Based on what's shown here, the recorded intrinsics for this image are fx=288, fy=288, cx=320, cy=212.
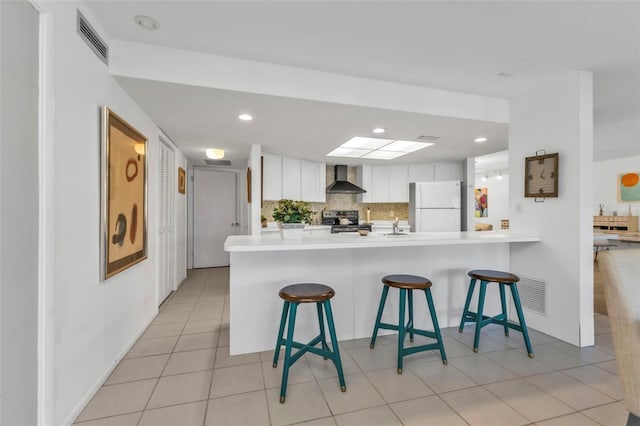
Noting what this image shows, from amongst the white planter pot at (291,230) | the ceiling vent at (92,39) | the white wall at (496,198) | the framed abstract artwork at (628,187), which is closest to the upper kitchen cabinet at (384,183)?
the white planter pot at (291,230)

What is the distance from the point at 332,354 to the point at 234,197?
482 centimetres

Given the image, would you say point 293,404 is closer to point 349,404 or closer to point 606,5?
point 349,404

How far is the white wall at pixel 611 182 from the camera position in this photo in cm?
622

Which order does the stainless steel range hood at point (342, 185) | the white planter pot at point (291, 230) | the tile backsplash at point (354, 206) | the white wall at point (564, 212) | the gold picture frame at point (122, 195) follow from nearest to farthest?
the gold picture frame at point (122, 195)
the white planter pot at point (291, 230)
the white wall at point (564, 212)
the stainless steel range hood at point (342, 185)
the tile backsplash at point (354, 206)

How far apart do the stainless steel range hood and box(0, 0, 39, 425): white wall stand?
4.54 metres

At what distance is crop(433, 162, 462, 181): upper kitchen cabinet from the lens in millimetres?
5652

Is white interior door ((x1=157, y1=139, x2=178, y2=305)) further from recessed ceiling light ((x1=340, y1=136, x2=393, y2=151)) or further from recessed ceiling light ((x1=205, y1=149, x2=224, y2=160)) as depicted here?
recessed ceiling light ((x1=340, y1=136, x2=393, y2=151))

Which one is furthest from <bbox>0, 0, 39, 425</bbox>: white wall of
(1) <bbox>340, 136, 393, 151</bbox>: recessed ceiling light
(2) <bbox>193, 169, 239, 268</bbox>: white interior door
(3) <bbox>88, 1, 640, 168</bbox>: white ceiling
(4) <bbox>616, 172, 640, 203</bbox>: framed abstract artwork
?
(4) <bbox>616, 172, 640, 203</bbox>: framed abstract artwork

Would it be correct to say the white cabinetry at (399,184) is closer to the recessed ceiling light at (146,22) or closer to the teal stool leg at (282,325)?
the teal stool leg at (282,325)

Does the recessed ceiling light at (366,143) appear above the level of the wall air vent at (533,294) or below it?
above

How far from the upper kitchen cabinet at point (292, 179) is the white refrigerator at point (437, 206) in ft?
5.99

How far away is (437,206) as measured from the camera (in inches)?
210

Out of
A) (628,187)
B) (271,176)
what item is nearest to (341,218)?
(271,176)

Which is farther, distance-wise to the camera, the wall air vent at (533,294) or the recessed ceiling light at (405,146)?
the recessed ceiling light at (405,146)
